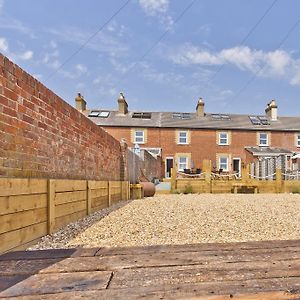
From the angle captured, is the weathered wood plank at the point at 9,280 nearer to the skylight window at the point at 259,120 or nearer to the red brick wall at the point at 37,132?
the red brick wall at the point at 37,132

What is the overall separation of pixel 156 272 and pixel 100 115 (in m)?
29.2

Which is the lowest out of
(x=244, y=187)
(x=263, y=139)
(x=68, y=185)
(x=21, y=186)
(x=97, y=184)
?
(x=244, y=187)

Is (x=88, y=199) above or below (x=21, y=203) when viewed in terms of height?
below

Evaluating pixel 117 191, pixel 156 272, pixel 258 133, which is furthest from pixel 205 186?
pixel 258 133

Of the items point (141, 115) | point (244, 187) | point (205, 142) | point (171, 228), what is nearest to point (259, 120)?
point (205, 142)

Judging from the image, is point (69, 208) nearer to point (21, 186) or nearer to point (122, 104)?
point (21, 186)

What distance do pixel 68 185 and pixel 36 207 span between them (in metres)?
1.36

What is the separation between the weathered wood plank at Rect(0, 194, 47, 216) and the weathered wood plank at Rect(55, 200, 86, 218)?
1.96 ft

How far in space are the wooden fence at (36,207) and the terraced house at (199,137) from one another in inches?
880

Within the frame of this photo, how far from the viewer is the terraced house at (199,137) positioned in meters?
29.4

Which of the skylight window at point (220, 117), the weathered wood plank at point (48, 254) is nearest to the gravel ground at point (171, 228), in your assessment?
the weathered wood plank at point (48, 254)

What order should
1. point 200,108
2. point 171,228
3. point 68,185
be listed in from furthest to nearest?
1. point 200,108
2. point 171,228
3. point 68,185

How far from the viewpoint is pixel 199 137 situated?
2988 centimetres

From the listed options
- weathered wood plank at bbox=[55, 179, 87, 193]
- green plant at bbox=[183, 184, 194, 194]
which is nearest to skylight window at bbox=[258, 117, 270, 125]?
green plant at bbox=[183, 184, 194, 194]
